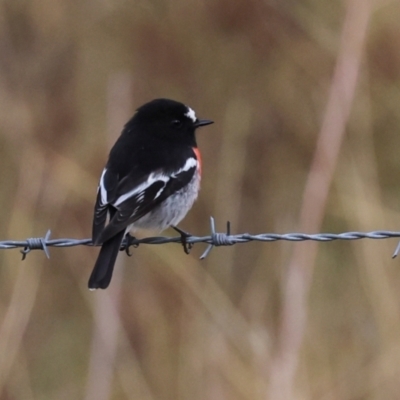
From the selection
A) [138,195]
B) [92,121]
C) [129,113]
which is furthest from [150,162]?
[92,121]

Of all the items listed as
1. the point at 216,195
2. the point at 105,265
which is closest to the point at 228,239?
the point at 105,265

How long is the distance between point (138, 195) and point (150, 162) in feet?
1.11

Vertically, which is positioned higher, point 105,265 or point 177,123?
point 177,123

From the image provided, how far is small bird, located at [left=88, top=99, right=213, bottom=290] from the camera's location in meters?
4.60

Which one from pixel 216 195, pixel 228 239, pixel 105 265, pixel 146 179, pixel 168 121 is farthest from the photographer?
pixel 216 195

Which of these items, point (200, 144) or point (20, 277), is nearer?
point (20, 277)

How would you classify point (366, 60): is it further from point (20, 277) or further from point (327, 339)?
point (20, 277)

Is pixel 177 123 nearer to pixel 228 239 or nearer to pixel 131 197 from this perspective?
pixel 131 197

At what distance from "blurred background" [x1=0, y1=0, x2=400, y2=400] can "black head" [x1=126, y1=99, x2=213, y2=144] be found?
0.82m

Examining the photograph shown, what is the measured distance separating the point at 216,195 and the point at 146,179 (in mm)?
1822

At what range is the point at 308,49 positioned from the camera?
281 inches

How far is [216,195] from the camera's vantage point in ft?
22.1

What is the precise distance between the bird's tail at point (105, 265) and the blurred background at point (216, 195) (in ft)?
4.42

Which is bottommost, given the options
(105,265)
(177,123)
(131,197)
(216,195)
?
(105,265)
